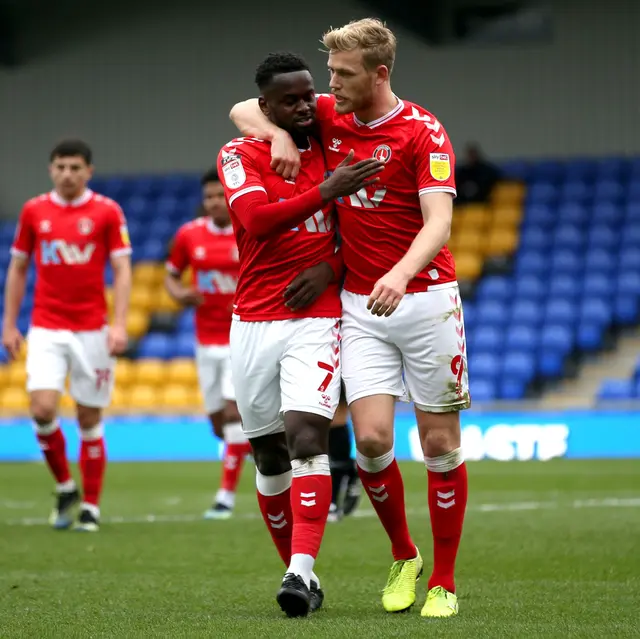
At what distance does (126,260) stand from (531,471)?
5588mm

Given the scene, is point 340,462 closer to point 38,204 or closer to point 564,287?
point 38,204

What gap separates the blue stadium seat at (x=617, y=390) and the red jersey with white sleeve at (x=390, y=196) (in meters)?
10.9

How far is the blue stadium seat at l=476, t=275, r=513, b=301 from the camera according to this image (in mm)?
18438

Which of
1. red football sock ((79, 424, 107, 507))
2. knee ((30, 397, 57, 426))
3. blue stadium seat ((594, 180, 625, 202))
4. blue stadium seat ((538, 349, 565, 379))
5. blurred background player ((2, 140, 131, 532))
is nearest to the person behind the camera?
knee ((30, 397, 57, 426))

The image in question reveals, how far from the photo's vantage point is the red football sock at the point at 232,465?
941 cm

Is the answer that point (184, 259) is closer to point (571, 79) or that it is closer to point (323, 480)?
point (323, 480)

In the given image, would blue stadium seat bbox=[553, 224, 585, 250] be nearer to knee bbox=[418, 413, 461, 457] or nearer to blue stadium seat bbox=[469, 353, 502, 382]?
blue stadium seat bbox=[469, 353, 502, 382]

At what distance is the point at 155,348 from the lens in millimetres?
18859

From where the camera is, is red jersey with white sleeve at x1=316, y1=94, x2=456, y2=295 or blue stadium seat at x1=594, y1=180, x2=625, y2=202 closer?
red jersey with white sleeve at x1=316, y1=94, x2=456, y2=295

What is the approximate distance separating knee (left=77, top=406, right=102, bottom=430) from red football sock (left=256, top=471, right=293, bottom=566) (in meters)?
3.38

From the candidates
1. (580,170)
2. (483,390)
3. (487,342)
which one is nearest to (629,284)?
(487,342)

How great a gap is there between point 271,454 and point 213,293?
4.58m

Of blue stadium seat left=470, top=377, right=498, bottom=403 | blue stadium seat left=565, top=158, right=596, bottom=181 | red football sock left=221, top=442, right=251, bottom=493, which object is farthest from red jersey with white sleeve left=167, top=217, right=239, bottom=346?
blue stadium seat left=565, top=158, right=596, bottom=181

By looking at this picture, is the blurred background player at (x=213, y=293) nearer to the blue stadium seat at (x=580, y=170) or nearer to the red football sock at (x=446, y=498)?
the red football sock at (x=446, y=498)
